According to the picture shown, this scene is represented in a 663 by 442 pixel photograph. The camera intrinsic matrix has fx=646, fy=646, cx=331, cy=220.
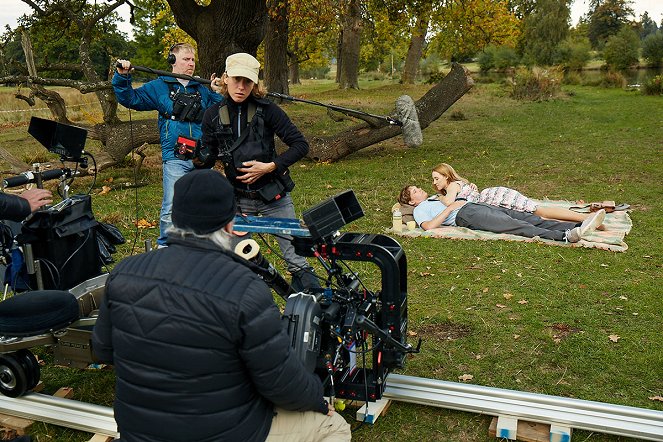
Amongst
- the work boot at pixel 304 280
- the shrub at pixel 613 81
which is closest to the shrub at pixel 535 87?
the shrub at pixel 613 81

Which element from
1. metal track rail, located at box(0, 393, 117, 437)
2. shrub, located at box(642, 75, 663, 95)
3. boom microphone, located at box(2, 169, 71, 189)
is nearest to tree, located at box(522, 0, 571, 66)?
shrub, located at box(642, 75, 663, 95)

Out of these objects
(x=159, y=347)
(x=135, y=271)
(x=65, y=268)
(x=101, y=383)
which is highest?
(x=135, y=271)

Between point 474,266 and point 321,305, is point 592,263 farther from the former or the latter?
point 321,305

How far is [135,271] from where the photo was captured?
98.8 inches

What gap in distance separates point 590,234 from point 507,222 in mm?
912

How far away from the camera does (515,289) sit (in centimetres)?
591

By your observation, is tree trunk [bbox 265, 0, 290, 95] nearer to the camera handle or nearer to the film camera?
the film camera

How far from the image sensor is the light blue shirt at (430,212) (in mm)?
7965

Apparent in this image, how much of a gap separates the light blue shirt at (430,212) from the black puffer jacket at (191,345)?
18.4ft

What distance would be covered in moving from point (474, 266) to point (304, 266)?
258cm

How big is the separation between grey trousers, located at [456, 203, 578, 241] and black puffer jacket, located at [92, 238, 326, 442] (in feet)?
17.8

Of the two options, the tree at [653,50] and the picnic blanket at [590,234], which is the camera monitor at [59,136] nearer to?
the picnic blanket at [590,234]

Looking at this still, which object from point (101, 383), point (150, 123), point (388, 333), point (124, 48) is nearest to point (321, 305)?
point (388, 333)

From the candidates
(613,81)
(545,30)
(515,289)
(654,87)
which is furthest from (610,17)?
(515,289)
